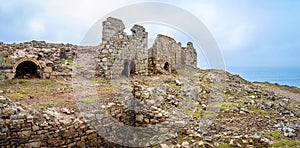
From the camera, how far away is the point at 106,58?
11.2 m

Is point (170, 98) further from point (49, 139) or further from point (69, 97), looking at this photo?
point (49, 139)

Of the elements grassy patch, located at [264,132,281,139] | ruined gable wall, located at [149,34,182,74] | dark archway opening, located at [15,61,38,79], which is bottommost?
grassy patch, located at [264,132,281,139]

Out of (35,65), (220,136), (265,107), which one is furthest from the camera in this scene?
(35,65)

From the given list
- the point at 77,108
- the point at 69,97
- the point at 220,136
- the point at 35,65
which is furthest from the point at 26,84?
the point at 220,136

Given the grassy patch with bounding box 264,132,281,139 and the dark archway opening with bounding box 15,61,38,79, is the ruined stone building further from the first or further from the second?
the grassy patch with bounding box 264,132,281,139

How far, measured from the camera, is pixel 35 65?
10.8 metres

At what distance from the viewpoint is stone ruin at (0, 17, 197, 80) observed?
1030 centimetres

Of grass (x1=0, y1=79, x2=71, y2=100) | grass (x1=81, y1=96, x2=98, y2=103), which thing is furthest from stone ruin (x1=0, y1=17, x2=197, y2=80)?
grass (x1=81, y1=96, x2=98, y2=103)

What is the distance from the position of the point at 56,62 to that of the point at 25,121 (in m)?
7.09

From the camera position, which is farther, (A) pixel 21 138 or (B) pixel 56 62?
(B) pixel 56 62

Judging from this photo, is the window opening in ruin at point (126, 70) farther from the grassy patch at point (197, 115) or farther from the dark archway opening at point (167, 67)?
the grassy patch at point (197, 115)

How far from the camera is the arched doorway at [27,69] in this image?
10297 mm

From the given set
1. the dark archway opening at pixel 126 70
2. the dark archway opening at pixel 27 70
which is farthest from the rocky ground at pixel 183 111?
the dark archway opening at pixel 126 70

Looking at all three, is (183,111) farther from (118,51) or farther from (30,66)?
(30,66)
